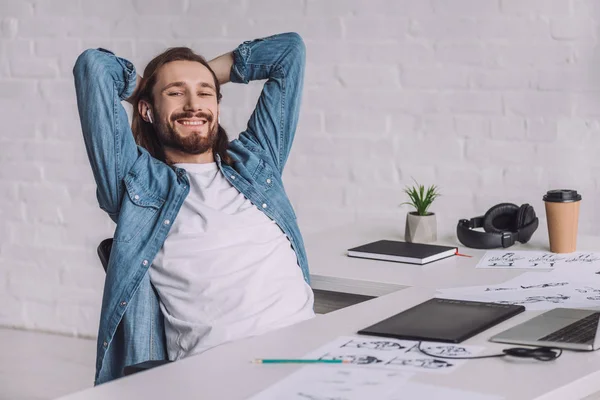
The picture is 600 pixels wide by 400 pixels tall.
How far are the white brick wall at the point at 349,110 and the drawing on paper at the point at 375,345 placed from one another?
1186mm

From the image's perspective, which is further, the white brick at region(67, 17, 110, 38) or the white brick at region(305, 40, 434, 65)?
the white brick at region(67, 17, 110, 38)

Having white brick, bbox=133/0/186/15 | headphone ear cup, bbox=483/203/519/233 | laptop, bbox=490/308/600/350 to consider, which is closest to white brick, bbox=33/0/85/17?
white brick, bbox=133/0/186/15

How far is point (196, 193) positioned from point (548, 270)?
2.62 feet

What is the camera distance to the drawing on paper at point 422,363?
1424 mm

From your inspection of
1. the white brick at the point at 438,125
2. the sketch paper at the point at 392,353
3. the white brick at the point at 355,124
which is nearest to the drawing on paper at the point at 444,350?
the sketch paper at the point at 392,353

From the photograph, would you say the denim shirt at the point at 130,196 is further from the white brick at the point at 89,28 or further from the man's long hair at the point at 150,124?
the white brick at the point at 89,28

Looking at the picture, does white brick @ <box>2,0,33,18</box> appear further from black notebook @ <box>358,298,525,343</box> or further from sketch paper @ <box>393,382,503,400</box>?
sketch paper @ <box>393,382,503,400</box>

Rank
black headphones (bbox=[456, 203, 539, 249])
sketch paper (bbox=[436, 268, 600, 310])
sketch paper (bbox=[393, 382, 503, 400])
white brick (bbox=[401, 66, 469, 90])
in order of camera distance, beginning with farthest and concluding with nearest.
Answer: white brick (bbox=[401, 66, 469, 90])
black headphones (bbox=[456, 203, 539, 249])
sketch paper (bbox=[436, 268, 600, 310])
sketch paper (bbox=[393, 382, 503, 400])

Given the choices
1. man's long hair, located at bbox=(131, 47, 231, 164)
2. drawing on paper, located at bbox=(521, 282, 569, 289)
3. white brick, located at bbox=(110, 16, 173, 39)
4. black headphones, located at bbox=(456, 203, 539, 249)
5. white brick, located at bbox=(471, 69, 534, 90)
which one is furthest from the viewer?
white brick, located at bbox=(110, 16, 173, 39)

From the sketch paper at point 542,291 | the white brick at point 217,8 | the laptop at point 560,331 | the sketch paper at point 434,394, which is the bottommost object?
the sketch paper at point 434,394

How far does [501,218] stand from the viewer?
8.13ft

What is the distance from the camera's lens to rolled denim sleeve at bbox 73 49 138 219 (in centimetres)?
207

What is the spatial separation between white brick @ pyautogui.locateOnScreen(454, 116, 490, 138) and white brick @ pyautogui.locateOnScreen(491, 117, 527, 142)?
0.03 metres

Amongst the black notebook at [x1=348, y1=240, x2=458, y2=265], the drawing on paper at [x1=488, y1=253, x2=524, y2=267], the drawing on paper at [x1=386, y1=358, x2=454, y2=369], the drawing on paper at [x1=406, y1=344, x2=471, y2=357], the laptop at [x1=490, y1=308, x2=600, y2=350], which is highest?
the black notebook at [x1=348, y1=240, x2=458, y2=265]
